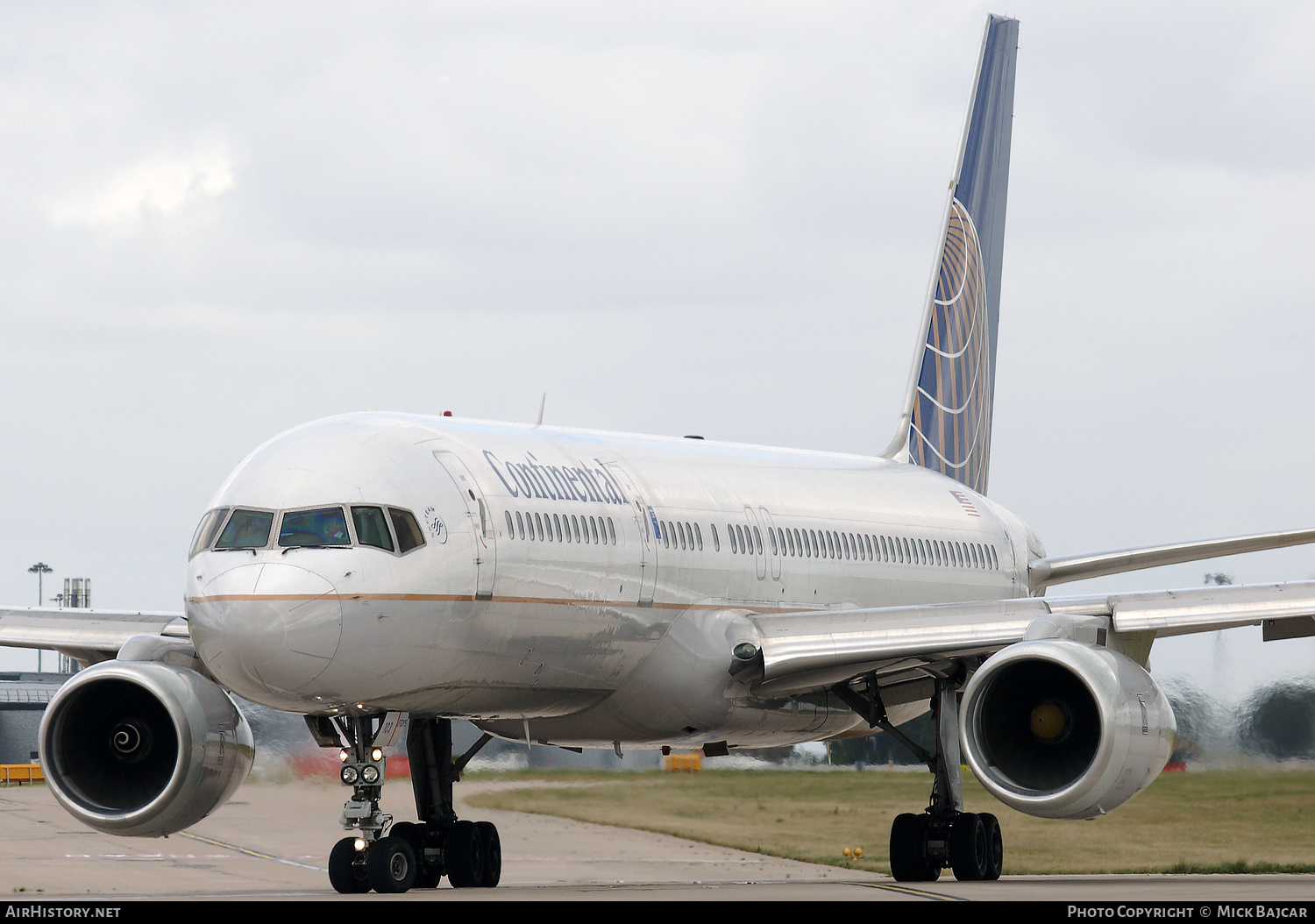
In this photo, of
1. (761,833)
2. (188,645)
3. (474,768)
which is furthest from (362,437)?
(761,833)

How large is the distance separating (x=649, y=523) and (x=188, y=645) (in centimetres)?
448

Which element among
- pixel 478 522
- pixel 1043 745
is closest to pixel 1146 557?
pixel 1043 745

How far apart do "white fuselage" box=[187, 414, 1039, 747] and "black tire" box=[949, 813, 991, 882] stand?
1.67m

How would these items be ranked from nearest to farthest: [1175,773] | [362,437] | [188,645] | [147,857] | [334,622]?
1. [334,622]
2. [362,437]
3. [188,645]
4. [147,857]
5. [1175,773]

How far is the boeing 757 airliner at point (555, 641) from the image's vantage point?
56.1 ft

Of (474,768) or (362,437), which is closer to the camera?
(362,437)

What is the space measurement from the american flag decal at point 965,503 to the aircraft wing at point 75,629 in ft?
36.8

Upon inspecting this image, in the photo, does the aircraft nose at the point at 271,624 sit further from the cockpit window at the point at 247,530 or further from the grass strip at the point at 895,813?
the grass strip at the point at 895,813

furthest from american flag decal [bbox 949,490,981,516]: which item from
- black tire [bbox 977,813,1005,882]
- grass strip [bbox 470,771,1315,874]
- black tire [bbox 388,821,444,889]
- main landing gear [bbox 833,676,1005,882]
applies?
black tire [bbox 388,821,444,889]

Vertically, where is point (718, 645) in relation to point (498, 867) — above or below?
above

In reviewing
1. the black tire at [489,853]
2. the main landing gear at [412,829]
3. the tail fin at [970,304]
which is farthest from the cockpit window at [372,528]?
the tail fin at [970,304]

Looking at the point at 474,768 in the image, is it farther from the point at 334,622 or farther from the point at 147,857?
the point at 334,622

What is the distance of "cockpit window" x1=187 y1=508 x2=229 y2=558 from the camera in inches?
685
